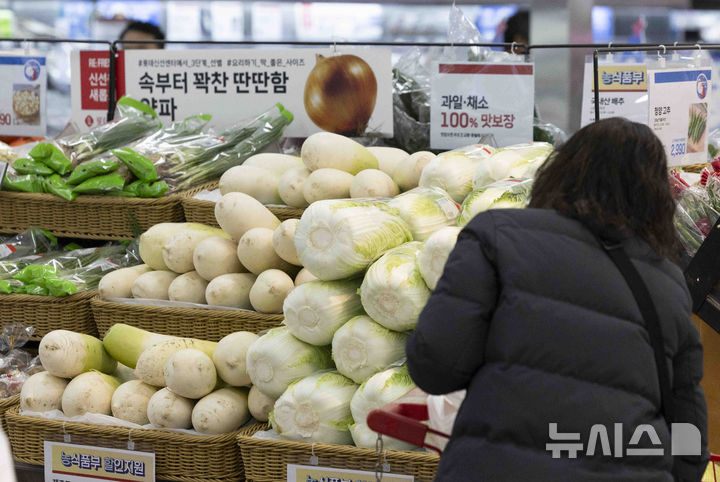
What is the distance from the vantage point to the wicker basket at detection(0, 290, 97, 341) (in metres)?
3.22

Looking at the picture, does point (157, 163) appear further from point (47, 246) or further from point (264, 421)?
point (264, 421)

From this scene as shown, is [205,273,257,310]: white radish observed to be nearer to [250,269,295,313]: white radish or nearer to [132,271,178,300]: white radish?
[250,269,295,313]: white radish

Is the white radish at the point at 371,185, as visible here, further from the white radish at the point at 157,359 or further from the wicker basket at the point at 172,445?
the wicker basket at the point at 172,445

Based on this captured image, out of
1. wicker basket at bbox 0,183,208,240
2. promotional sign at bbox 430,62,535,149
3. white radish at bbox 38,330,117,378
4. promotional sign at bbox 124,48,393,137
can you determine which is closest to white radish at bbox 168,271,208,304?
white radish at bbox 38,330,117,378

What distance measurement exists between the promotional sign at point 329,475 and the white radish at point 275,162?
1.26m

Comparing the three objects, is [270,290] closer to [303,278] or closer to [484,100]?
[303,278]

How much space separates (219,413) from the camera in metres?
2.62

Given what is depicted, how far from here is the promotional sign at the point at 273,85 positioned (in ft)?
12.0

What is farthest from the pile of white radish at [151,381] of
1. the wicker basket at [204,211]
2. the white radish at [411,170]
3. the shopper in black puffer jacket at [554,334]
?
the shopper in black puffer jacket at [554,334]

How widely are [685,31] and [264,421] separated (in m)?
6.20

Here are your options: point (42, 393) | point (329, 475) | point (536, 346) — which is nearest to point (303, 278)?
point (329, 475)

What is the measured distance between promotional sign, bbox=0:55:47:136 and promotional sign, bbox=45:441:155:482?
1904 mm

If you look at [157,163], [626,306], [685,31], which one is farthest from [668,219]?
[685,31]

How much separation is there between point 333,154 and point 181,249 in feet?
2.01
